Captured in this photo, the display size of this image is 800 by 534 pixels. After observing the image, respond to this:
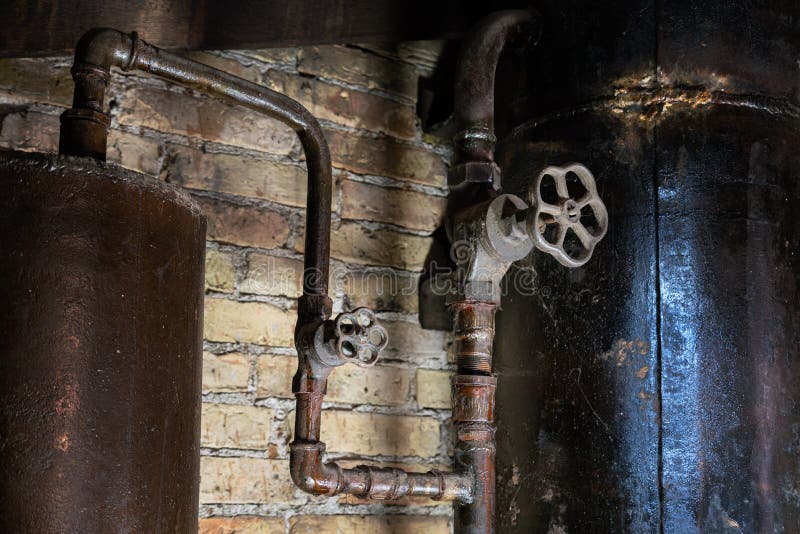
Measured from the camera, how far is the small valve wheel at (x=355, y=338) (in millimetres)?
1155

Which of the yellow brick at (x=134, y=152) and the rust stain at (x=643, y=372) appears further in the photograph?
the yellow brick at (x=134, y=152)

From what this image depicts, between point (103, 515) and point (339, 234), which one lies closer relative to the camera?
point (103, 515)

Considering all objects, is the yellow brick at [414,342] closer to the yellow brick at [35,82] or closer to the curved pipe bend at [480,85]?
the curved pipe bend at [480,85]

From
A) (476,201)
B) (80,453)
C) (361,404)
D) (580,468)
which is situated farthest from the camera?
(361,404)

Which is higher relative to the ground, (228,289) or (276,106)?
(276,106)

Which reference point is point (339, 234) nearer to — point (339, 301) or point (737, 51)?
point (339, 301)

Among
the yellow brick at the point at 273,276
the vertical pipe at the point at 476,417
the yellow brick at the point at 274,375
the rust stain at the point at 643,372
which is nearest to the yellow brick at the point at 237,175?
the yellow brick at the point at 273,276

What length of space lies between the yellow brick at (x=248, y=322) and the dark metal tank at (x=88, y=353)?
13.6 inches

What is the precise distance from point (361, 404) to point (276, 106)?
0.54 meters

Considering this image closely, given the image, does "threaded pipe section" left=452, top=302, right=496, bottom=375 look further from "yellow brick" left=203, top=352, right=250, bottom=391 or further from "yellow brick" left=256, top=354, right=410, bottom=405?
"yellow brick" left=203, top=352, right=250, bottom=391

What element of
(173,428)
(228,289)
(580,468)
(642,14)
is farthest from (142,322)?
(642,14)

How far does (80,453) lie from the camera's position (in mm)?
889

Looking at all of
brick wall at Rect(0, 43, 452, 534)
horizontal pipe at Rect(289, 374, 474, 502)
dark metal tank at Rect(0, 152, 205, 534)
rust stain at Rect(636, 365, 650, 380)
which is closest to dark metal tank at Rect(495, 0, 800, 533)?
rust stain at Rect(636, 365, 650, 380)

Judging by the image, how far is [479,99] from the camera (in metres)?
1.36
